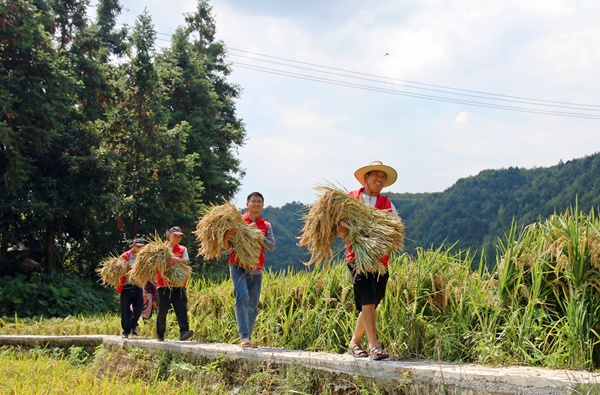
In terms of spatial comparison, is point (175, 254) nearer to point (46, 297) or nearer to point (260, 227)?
point (260, 227)

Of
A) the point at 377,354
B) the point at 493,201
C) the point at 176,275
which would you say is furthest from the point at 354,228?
the point at 493,201

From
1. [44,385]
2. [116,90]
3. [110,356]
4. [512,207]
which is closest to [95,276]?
[116,90]

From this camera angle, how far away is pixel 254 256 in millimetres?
6871

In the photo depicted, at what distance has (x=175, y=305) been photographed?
8.41 metres

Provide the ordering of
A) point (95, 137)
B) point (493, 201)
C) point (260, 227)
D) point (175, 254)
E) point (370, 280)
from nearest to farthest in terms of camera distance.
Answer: point (370, 280) < point (260, 227) < point (175, 254) < point (95, 137) < point (493, 201)

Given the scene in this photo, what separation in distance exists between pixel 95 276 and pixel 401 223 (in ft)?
66.4

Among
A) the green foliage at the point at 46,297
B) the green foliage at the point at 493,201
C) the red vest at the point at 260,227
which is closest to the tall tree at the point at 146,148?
the green foliage at the point at 46,297

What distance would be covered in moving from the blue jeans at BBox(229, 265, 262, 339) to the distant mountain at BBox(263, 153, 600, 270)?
48942 mm

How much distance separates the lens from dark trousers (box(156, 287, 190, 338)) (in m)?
8.30

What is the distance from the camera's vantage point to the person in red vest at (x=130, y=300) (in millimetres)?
9492

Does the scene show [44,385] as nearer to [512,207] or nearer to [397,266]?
[397,266]

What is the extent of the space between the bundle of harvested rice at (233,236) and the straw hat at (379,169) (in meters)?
1.63

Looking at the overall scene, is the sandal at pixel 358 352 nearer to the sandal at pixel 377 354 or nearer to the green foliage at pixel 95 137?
the sandal at pixel 377 354

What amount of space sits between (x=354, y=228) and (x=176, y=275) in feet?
12.4
